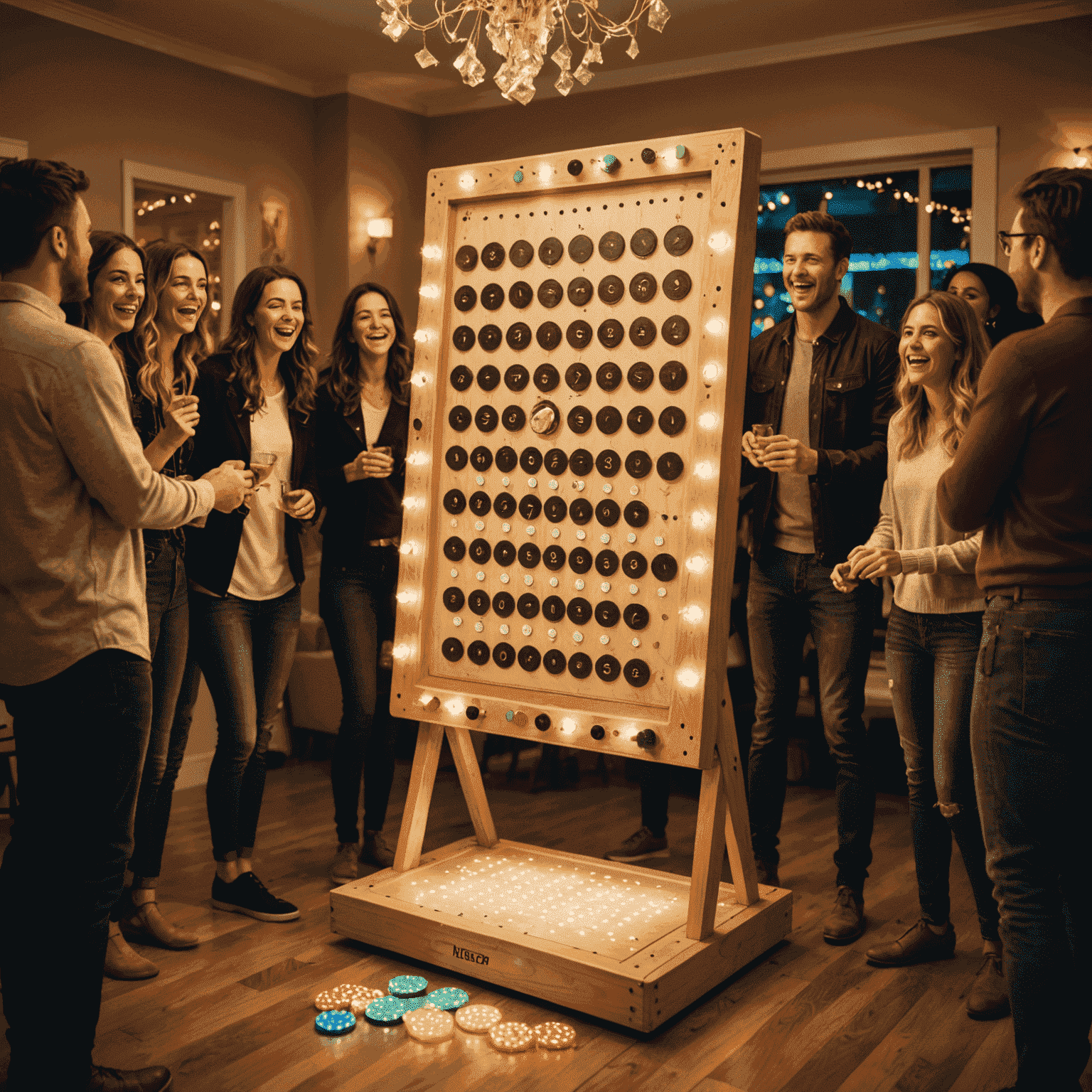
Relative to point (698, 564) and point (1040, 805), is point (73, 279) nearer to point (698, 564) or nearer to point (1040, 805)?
point (698, 564)

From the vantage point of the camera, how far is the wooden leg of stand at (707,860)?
256cm

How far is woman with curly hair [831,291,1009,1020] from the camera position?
2494mm

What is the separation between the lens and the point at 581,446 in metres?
2.68

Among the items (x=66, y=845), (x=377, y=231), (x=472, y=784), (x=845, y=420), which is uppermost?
(x=377, y=231)

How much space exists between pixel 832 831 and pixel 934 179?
3.16 meters

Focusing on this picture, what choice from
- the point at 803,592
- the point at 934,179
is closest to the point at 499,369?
the point at 803,592

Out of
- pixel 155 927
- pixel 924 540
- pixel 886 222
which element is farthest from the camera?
pixel 886 222

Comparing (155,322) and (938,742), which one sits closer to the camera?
(938,742)

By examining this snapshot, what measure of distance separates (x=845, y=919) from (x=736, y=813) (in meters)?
0.53

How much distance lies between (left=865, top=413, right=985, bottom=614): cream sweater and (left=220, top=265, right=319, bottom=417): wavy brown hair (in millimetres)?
1631

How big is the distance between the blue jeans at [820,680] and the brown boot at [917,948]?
23 cm

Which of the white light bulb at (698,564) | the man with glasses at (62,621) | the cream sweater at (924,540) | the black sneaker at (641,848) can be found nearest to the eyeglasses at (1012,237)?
the cream sweater at (924,540)

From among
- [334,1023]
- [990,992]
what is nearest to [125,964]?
[334,1023]

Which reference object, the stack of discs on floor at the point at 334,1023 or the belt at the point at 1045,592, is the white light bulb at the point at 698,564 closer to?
the belt at the point at 1045,592
